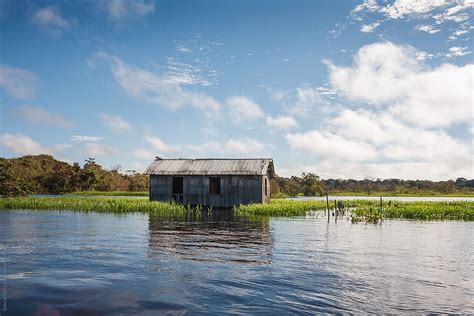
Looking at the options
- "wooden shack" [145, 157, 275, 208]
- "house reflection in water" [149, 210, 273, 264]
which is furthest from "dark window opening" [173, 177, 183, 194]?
"house reflection in water" [149, 210, 273, 264]

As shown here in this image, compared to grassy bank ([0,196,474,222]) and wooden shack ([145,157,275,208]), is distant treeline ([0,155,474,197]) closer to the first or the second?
grassy bank ([0,196,474,222])

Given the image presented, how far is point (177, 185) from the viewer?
4350 centimetres

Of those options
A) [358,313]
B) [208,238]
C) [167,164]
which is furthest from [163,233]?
[167,164]

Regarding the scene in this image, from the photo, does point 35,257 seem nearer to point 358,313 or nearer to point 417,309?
point 358,313

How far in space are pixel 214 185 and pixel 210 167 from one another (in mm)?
2494

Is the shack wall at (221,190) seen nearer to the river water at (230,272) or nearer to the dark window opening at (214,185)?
the dark window opening at (214,185)

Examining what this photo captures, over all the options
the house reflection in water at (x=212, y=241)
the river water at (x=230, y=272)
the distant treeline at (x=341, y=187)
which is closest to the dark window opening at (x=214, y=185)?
the house reflection in water at (x=212, y=241)

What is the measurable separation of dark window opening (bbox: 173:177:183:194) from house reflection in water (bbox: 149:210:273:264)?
15762 mm

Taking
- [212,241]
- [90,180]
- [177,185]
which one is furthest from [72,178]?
[212,241]

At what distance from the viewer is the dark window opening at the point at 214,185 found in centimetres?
4146

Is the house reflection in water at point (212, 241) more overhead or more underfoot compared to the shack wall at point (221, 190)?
more underfoot

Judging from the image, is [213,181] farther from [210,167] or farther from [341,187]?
[341,187]

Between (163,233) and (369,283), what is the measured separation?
40.6 ft

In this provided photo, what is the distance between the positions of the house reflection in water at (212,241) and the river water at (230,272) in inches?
1.9
